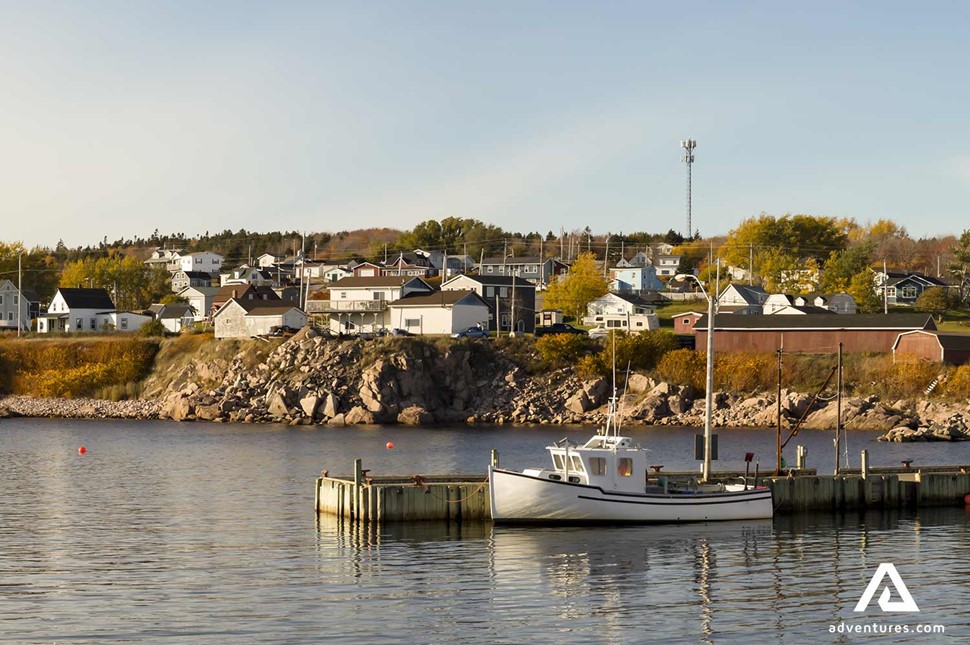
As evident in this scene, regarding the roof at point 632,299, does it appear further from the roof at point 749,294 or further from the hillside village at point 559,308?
the roof at point 749,294

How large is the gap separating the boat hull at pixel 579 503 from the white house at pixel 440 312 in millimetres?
80349

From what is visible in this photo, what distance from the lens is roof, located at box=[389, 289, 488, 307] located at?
429 ft

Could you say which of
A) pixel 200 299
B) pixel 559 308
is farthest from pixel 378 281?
pixel 200 299

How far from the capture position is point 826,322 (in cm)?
11881

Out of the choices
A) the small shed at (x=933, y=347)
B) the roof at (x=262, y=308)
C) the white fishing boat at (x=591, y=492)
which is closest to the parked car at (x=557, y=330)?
the roof at (x=262, y=308)

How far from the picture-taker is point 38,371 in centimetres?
13350

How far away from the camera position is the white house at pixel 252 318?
131 metres

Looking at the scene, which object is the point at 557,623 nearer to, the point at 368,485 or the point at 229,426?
the point at 368,485

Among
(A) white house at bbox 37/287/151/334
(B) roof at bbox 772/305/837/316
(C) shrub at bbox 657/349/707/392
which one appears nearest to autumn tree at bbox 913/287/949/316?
(B) roof at bbox 772/305/837/316

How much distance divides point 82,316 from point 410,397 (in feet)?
201

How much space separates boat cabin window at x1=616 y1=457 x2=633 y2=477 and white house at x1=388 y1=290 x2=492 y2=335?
3184 inches

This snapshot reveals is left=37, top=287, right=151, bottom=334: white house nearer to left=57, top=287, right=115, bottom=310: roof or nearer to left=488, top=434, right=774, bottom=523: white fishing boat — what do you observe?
left=57, top=287, right=115, bottom=310: roof

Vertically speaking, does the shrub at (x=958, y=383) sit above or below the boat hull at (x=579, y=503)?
above

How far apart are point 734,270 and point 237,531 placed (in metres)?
144
